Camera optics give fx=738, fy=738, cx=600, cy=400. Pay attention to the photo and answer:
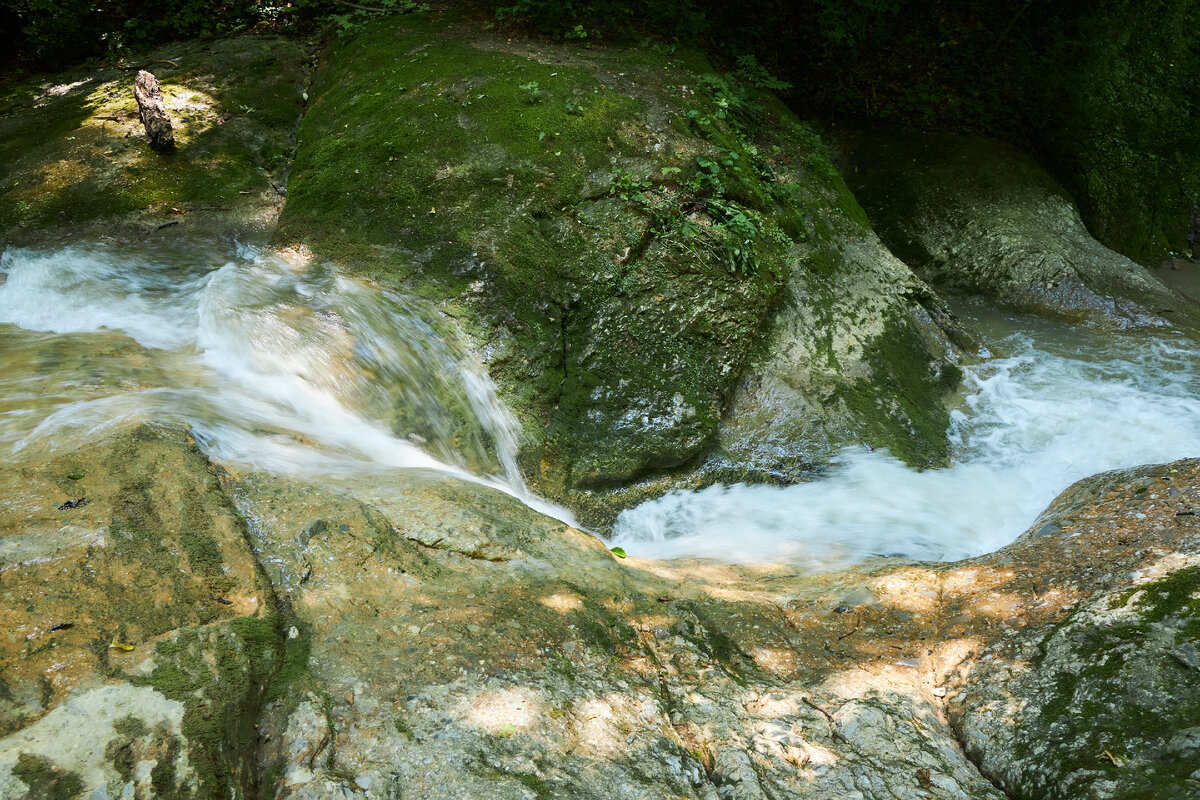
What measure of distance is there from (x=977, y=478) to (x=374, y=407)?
4731mm

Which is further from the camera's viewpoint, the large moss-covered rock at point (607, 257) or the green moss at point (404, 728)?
the large moss-covered rock at point (607, 257)

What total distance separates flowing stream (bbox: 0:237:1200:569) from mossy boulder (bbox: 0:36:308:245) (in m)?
0.55

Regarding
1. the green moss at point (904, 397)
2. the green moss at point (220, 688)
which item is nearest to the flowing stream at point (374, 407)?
the green moss at point (904, 397)

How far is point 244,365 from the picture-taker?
4.71m

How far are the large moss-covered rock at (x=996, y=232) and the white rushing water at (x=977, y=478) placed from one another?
1143mm

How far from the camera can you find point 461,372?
18.2 feet

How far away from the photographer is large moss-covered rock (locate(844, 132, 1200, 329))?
8.61 metres

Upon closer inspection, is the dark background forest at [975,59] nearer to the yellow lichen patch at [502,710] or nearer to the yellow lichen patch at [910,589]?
the yellow lichen patch at [910,589]

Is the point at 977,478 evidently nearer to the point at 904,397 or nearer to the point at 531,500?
the point at 904,397

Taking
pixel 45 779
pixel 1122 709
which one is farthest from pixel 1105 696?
pixel 45 779

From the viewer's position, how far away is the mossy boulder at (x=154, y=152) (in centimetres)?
654

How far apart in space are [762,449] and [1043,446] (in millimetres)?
2551

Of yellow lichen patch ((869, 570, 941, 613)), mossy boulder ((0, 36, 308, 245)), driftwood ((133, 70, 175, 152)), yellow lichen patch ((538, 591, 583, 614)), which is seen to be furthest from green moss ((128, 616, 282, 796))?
driftwood ((133, 70, 175, 152))

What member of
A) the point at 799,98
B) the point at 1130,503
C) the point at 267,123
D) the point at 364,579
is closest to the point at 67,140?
→ the point at 267,123
